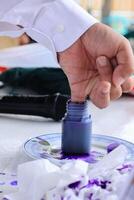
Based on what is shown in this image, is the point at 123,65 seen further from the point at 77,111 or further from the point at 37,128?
the point at 37,128

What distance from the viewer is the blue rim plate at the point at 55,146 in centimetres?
71

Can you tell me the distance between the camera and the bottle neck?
0.72m

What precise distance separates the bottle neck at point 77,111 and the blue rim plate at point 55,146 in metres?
0.06

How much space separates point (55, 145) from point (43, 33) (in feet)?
0.67

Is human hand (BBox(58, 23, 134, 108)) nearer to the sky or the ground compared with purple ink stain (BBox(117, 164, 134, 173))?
nearer to the sky

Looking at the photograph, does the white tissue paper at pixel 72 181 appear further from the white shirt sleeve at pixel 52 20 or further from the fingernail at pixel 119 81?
the white shirt sleeve at pixel 52 20

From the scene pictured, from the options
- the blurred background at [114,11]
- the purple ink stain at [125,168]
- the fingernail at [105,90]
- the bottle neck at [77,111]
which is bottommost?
the purple ink stain at [125,168]

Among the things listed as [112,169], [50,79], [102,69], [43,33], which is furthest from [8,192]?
[50,79]

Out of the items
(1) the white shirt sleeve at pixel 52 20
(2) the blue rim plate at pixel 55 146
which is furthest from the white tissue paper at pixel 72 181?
(1) the white shirt sleeve at pixel 52 20

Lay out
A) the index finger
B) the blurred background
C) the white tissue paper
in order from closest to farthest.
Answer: the white tissue paper
the index finger
the blurred background

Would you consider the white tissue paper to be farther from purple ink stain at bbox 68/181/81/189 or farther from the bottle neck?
the bottle neck

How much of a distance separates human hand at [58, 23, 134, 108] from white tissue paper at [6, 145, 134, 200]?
203 mm

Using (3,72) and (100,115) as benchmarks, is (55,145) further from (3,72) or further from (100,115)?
(3,72)

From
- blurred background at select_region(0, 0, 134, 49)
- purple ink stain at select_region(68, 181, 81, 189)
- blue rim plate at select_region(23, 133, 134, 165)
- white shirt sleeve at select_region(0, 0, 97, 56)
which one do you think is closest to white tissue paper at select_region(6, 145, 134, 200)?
purple ink stain at select_region(68, 181, 81, 189)
